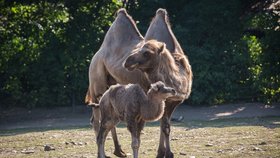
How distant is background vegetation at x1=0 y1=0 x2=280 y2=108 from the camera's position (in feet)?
61.8

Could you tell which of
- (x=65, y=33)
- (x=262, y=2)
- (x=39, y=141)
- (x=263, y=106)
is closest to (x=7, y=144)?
(x=39, y=141)

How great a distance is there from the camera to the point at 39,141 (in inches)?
486

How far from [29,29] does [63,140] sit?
7.14 m

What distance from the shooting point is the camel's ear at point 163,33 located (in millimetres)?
10133

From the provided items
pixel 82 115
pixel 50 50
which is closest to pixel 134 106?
pixel 82 115

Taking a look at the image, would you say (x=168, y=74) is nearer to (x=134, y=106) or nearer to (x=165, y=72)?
(x=165, y=72)

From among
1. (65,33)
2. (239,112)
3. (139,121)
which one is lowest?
(239,112)

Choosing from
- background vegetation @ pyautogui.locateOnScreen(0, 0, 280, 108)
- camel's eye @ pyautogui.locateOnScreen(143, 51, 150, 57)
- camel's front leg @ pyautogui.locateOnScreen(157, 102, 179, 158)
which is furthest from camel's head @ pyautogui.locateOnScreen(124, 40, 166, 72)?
background vegetation @ pyautogui.locateOnScreen(0, 0, 280, 108)

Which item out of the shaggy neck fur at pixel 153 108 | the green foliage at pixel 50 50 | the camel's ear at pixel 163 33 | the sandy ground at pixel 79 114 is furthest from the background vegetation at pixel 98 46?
the shaggy neck fur at pixel 153 108

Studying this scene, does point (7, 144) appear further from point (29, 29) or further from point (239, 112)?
point (239, 112)

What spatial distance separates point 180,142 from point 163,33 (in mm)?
2119

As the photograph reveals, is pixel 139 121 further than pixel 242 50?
No

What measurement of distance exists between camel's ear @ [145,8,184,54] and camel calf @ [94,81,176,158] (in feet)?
5.39

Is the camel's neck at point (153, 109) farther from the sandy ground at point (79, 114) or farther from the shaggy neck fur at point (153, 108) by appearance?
the sandy ground at point (79, 114)
